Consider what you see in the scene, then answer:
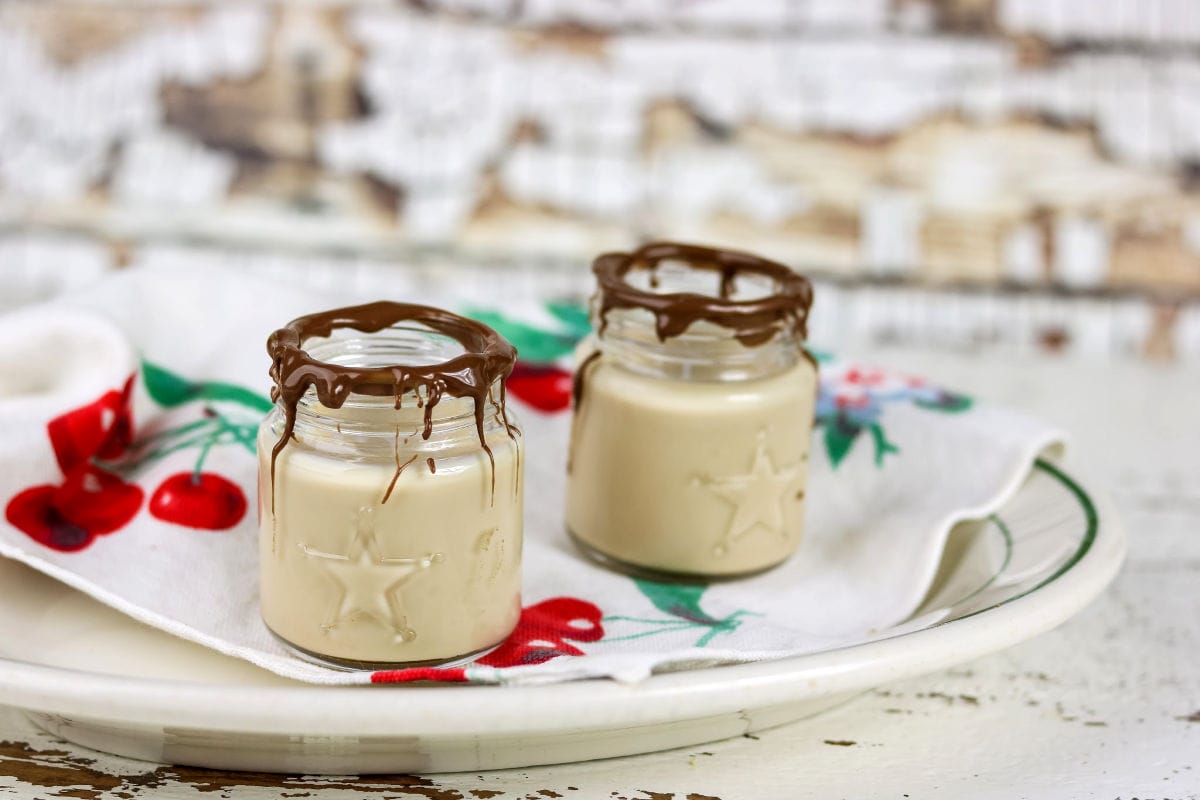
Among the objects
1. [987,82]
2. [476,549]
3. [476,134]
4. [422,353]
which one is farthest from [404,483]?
[987,82]

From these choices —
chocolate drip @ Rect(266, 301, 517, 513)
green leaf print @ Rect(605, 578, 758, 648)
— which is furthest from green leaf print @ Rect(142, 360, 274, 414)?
green leaf print @ Rect(605, 578, 758, 648)

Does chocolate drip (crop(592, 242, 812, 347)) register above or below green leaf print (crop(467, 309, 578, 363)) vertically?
above

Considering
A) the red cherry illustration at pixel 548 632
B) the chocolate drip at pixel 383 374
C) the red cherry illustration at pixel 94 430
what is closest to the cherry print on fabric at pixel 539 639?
the red cherry illustration at pixel 548 632

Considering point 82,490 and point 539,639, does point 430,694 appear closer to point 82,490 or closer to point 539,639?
point 539,639

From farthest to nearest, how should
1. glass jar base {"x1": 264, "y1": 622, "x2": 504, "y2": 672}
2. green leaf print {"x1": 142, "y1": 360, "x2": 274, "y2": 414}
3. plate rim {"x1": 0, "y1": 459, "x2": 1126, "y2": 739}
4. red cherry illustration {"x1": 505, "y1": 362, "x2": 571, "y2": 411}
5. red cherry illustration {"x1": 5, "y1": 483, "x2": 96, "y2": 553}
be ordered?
1. red cherry illustration {"x1": 505, "y1": 362, "x2": 571, "y2": 411}
2. green leaf print {"x1": 142, "y1": 360, "x2": 274, "y2": 414}
3. red cherry illustration {"x1": 5, "y1": 483, "x2": 96, "y2": 553}
4. glass jar base {"x1": 264, "y1": 622, "x2": 504, "y2": 672}
5. plate rim {"x1": 0, "y1": 459, "x2": 1126, "y2": 739}

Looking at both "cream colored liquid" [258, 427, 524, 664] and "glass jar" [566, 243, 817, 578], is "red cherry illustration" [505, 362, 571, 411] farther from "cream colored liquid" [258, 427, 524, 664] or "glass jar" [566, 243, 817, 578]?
"cream colored liquid" [258, 427, 524, 664]

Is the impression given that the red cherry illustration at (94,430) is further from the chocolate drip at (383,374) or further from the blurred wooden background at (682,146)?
the blurred wooden background at (682,146)
